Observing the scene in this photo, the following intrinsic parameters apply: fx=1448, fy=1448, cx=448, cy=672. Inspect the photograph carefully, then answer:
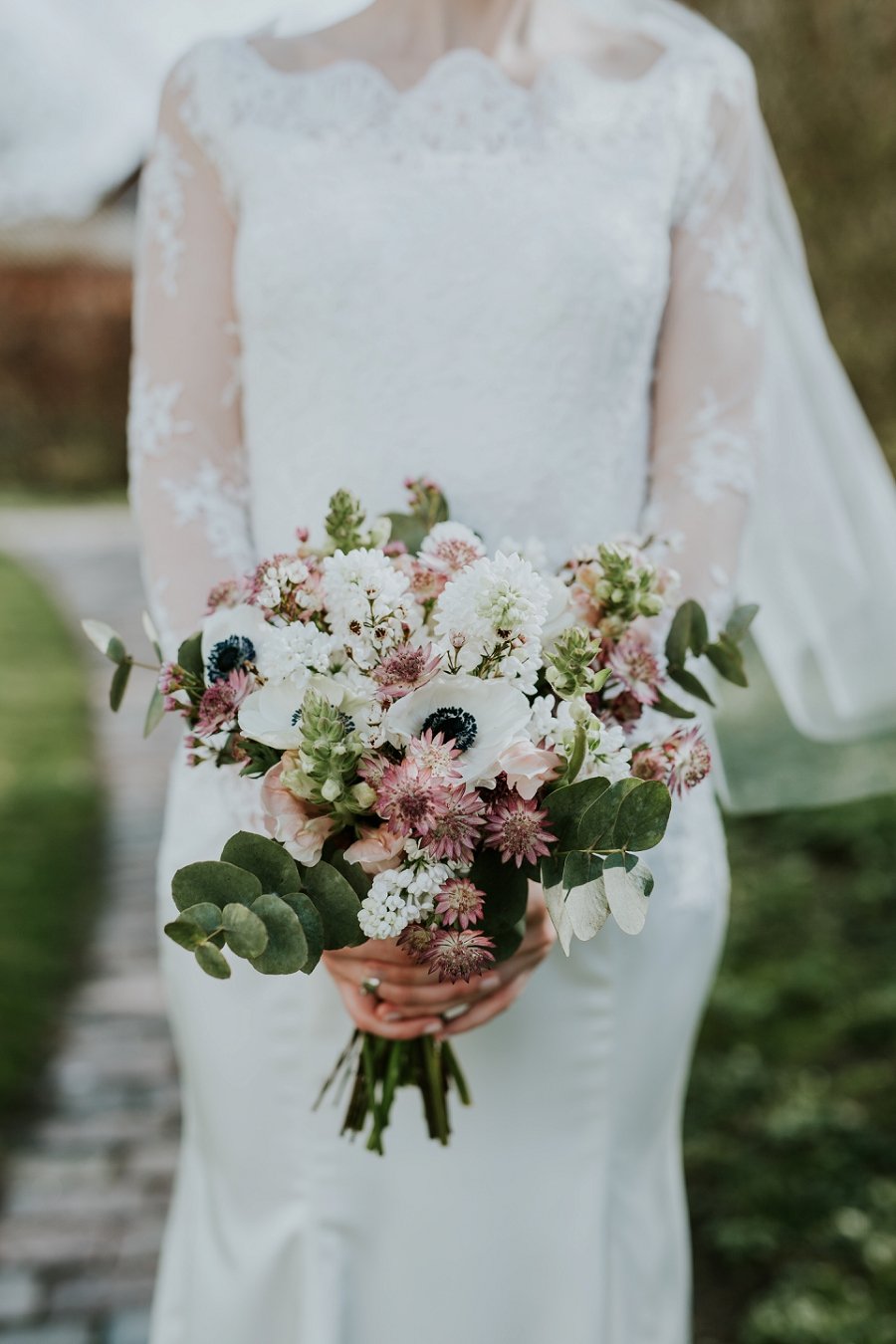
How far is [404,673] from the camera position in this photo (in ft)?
4.29

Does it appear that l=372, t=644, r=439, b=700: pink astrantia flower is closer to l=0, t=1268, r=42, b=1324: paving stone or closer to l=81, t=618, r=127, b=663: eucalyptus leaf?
l=81, t=618, r=127, b=663: eucalyptus leaf

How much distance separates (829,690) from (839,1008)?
1.82m

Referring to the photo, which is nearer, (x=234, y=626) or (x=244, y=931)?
(x=244, y=931)

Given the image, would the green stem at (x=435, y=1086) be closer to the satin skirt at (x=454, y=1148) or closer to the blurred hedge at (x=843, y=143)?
the satin skirt at (x=454, y=1148)

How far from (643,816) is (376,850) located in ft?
0.82

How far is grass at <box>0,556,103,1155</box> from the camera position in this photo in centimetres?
416

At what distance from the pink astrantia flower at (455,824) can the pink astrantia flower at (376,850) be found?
47 millimetres

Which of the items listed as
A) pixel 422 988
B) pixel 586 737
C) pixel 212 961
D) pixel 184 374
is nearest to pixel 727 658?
pixel 586 737

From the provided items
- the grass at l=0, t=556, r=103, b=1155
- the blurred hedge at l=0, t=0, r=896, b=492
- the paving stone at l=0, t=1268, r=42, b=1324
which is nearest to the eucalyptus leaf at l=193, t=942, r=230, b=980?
the paving stone at l=0, t=1268, r=42, b=1324

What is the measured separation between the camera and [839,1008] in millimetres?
4262

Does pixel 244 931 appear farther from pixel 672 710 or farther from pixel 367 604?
pixel 672 710

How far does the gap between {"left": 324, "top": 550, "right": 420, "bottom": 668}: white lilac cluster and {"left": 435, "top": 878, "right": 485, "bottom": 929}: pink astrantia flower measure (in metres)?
0.22

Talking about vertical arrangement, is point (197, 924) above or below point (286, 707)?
below

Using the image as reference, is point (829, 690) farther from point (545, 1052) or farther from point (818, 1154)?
point (818, 1154)
